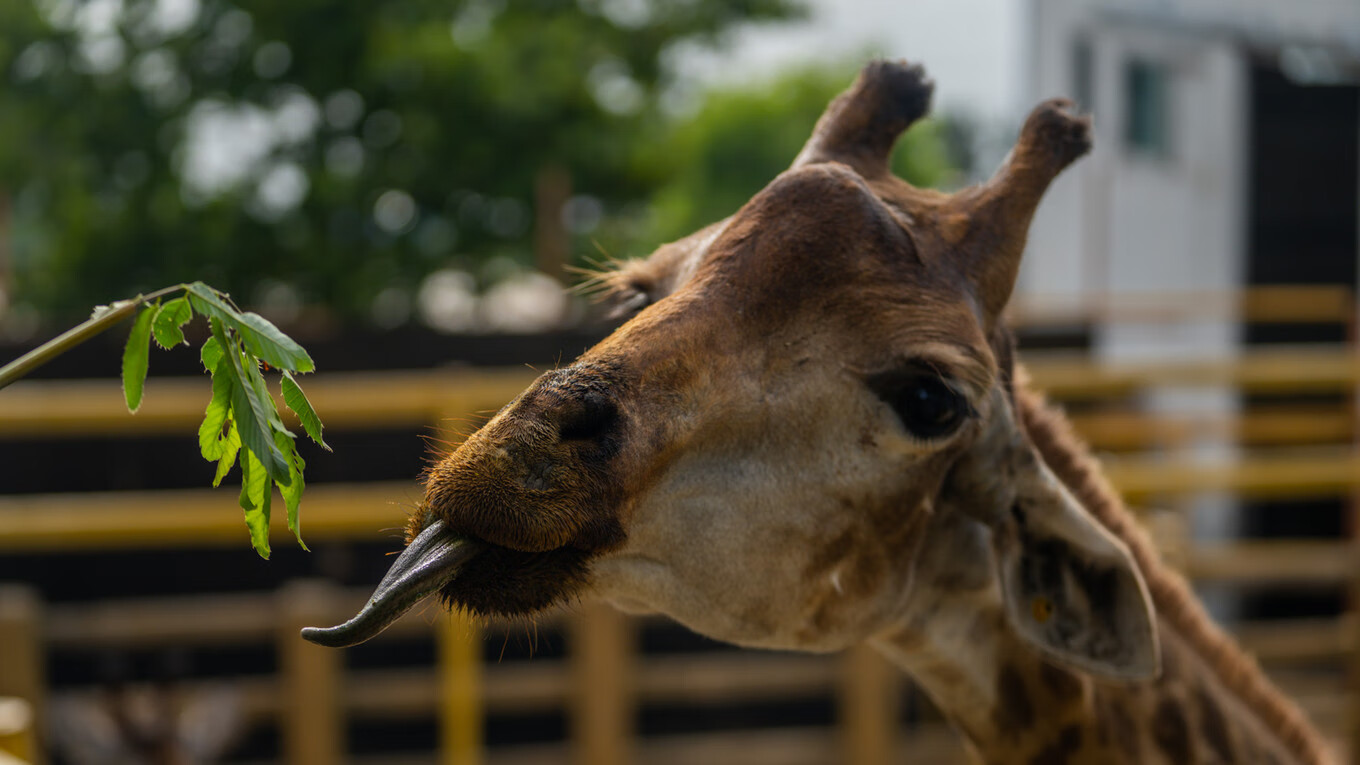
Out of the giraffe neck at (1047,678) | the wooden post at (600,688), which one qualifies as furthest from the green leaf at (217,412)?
the wooden post at (600,688)

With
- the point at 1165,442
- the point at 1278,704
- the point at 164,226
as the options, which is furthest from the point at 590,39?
the point at 1278,704

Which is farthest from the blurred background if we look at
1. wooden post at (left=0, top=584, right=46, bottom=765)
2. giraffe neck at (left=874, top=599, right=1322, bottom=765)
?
giraffe neck at (left=874, top=599, right=1322, bottom=765)

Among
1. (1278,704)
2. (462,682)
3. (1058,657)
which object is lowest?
(462,682)

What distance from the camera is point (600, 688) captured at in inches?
185

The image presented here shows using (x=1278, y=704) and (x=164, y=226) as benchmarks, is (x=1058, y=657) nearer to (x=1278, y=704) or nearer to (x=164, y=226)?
(x=1278, y=704)

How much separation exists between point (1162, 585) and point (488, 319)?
320 inches

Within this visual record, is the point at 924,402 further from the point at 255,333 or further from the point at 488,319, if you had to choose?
the point at 488,319

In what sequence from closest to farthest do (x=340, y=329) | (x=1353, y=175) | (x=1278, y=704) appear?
(x=1278, y=704) → (x=340, y=329) → (x=1353, y=175)

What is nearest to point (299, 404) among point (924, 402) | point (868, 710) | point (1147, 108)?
point (924, 402)

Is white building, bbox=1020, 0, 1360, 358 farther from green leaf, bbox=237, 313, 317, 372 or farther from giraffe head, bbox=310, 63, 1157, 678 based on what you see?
green leaf, bbox=237, 313, 317, 372

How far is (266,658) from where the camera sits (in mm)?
6434

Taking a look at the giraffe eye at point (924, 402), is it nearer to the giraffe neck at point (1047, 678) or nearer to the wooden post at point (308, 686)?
the giraffe neck at point (1047, 678)

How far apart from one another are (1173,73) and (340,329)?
7650 millimetres

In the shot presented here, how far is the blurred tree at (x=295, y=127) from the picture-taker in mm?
8961
